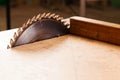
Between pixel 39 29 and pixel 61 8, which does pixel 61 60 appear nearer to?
pixel 39 29

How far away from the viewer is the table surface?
699 mm

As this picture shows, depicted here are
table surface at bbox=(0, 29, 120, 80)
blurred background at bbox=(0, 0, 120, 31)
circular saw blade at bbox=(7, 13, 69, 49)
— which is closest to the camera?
table surface at bbox=(0, 29, 120, 80)

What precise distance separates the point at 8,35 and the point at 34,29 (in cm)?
14

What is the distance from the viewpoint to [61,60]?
2.69ft

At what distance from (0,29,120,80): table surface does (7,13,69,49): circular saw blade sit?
25 millimetres

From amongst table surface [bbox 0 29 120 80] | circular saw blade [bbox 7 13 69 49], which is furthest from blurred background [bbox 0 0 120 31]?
table surface [bbox 0 29 120 80]

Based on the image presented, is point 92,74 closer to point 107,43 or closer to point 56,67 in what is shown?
point 56,67

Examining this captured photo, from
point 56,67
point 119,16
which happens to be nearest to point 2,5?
point 119,16

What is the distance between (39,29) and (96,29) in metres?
0.24

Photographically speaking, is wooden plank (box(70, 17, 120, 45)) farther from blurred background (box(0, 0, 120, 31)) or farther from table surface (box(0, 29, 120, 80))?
blurred background (box(0, 0, 120, 31))

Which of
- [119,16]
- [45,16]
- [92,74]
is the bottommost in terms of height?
[119,16]

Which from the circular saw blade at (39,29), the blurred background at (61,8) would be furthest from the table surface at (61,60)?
the blurred background at (61,8)

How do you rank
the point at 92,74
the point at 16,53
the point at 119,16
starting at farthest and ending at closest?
the point at 119,16 → the point at 16,53 → the point at 92,74

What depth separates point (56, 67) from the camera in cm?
76
